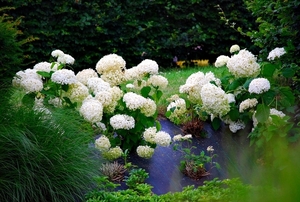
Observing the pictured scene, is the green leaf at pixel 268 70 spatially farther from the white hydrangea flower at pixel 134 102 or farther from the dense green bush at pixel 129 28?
the dense green bush at pixel 129 28

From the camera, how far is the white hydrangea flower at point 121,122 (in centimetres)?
414

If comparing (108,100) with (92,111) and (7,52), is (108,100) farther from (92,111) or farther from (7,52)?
(7,52)

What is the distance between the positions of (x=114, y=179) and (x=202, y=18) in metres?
6.76

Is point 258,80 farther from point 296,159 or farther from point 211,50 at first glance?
point 211,50

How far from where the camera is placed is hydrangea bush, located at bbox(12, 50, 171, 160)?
411 centimetres

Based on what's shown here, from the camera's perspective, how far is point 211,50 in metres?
10.4

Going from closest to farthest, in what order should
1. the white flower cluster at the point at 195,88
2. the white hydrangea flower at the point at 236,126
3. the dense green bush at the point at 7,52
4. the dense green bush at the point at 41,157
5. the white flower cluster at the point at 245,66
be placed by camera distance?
the dense green bush at the point at 41,157, the dense green bush at the point at 7,52, the white flower cluster at the point at 245,66, the white flower cluster at the point at 195,88, the white hydrangea flower at the point at 236,126

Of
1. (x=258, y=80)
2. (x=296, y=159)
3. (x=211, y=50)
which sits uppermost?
(x=296, y=159)

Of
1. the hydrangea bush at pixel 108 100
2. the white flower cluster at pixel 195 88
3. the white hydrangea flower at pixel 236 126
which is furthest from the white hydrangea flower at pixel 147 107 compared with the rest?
the white hydrangea flower at pixel 236 126

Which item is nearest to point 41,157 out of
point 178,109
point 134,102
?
point 134,102

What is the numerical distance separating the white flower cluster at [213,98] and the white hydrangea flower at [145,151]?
2.25ft

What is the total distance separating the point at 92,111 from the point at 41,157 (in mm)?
689

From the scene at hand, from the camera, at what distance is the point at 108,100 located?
13.8ft

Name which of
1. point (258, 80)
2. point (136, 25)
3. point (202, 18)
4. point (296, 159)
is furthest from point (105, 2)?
point (296, 159)
